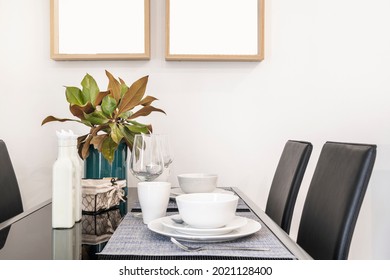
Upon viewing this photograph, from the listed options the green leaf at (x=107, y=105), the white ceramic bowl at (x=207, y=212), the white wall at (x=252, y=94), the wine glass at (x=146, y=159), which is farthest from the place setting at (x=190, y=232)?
the white wall at (x=252, y=94)

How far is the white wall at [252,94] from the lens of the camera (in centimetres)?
186

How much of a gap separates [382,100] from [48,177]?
157 centimetres

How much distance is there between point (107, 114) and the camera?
4.12 ft

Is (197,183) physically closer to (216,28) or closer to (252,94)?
(252,94)

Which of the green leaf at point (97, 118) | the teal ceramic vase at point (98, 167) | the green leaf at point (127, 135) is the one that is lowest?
the teal ceramic vase at point (98, 167)

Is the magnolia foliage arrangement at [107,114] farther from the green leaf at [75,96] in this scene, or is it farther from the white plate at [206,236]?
the white plate at [206,236]

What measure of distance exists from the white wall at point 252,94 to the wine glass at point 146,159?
0.83m

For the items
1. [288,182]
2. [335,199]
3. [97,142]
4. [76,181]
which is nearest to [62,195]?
[76,181]

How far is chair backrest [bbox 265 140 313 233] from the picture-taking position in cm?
131

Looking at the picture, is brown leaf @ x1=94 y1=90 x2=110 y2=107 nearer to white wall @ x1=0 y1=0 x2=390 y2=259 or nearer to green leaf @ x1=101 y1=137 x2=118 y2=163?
green leaf @ x1=101 y1=137 x2=118 y2=163

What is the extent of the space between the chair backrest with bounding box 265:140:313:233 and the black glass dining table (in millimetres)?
Result: 243

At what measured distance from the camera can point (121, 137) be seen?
1.22 m

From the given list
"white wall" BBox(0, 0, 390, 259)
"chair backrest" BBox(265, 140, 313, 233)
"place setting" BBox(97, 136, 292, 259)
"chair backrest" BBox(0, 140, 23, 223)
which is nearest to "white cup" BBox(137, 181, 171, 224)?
"place setting" BBox(97, 136, 292, 259)

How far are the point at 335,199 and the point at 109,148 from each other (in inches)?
25.5
